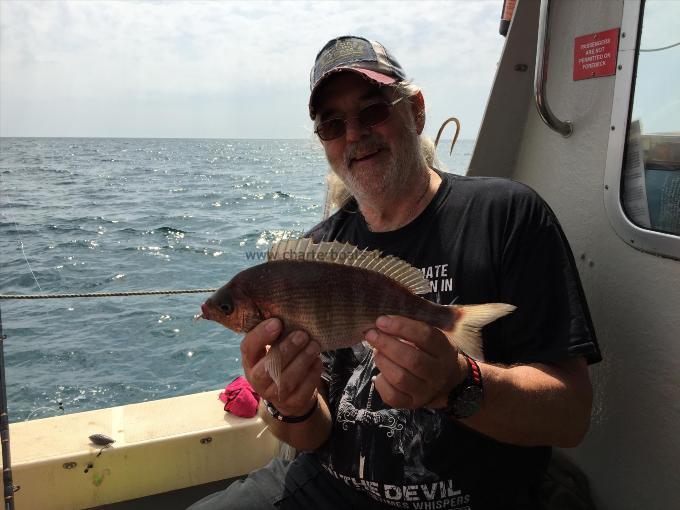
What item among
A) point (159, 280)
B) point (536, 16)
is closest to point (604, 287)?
point (536, 16)

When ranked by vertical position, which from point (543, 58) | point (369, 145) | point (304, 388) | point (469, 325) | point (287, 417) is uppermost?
point (543, 58)

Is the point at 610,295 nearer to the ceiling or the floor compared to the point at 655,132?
nearer to the floor

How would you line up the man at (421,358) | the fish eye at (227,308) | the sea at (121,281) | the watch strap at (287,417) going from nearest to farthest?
the man at (421,358)
the fish eye at (227,308)
the watch strap at (287,417)
the sea at (121,281)

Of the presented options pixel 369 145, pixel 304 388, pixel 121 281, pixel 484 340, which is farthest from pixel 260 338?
pixel 121 281

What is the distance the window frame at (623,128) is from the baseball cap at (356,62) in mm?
958

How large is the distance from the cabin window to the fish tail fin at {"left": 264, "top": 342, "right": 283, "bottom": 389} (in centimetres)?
157

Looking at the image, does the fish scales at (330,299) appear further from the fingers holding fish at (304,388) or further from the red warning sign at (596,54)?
the red warning sign at (596,54)

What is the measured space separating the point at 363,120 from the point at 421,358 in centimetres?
128

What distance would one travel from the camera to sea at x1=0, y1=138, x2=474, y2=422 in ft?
20.7

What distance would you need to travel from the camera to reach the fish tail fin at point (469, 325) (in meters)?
1.53

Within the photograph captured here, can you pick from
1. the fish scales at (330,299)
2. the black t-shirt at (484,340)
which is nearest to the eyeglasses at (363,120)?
the black t-shirt at (484,340)

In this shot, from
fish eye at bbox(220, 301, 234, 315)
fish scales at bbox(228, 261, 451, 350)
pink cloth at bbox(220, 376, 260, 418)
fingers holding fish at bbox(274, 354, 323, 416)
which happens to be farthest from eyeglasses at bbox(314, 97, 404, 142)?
pink cloth at bbox(220, 376, 260, 418)

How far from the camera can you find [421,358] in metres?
1.45

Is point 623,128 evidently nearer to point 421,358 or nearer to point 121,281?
point 421,358
